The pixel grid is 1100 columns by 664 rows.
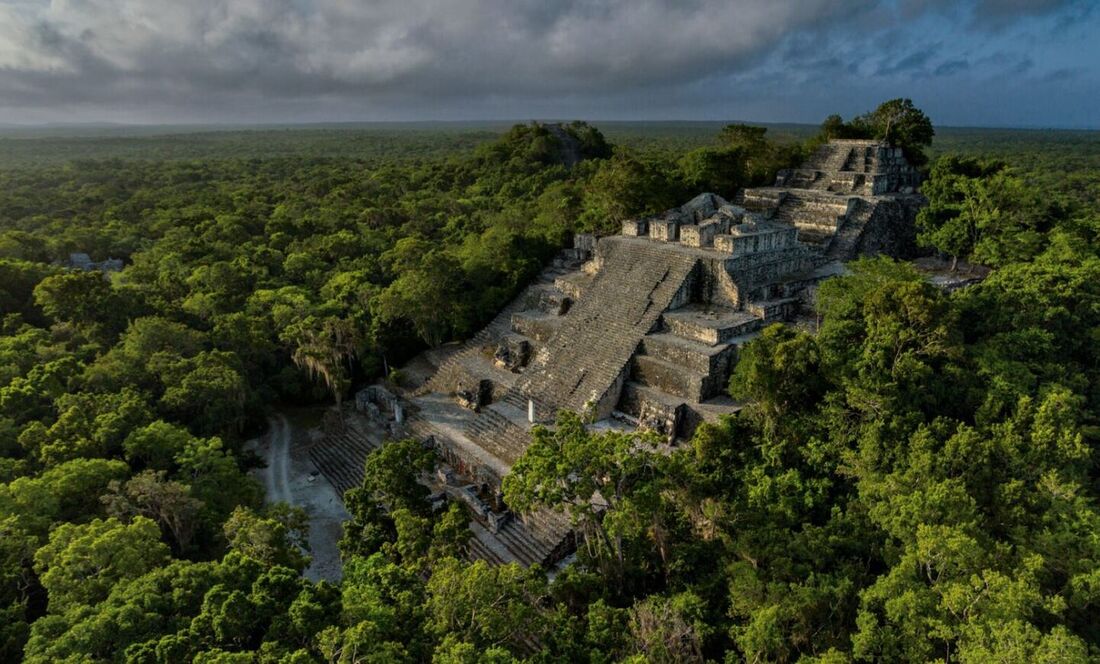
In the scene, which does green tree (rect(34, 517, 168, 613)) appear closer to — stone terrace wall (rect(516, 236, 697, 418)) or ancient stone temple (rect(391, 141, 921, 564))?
ancient stone temple (rect(391, 141, 921, 564))

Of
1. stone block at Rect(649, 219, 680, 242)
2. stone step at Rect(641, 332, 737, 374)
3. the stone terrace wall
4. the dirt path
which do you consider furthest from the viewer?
stone block at Rect(649, 219, 680, 242)

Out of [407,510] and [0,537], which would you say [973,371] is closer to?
[407,510]

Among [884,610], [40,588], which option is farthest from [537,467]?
[40,588]

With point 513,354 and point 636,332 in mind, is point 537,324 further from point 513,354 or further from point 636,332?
point 636,332

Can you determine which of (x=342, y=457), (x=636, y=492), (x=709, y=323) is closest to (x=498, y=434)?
(x=342, y=457)

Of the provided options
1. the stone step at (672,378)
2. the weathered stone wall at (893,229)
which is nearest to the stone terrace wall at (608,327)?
the stone step at (672,378)

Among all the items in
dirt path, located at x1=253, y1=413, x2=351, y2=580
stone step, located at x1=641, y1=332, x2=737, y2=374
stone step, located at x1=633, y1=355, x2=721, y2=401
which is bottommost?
dirt path, located at x1=253, y1=413, x2=351, y2=580

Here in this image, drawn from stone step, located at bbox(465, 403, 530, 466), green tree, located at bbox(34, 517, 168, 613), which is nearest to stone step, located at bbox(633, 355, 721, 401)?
stone step, located at bbox(465, 403, 530, 466)

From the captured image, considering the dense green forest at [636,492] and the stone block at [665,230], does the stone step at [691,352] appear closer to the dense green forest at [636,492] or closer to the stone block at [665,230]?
the dense green forest at [636,492]
